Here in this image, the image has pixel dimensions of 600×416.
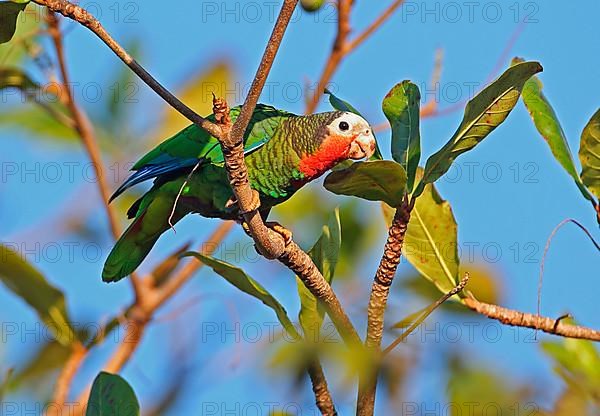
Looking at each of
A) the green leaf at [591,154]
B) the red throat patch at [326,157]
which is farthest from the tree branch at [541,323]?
the red throat patch at [326,157]

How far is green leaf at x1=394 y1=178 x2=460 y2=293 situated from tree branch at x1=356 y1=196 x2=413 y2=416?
37cm

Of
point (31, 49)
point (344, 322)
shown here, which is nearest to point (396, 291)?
point (344, 322)

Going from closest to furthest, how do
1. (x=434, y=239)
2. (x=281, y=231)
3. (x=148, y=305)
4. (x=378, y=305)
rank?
(x=378, y=305) < (x=434, y=239) < (x=281, y=231) < (x=148, y=305)

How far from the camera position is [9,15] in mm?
1604

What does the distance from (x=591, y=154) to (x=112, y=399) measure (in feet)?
3.68

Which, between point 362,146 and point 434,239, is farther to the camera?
point 362,146

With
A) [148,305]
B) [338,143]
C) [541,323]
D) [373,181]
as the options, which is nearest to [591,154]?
[541,323]

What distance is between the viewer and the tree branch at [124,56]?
1.38m

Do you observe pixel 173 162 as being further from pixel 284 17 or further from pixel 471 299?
pixel 284 17

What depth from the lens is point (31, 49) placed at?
295 centimetres

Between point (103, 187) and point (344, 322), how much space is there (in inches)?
57.8

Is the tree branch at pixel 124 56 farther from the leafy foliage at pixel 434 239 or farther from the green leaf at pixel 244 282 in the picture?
the leafy foliage at pixel 434 239

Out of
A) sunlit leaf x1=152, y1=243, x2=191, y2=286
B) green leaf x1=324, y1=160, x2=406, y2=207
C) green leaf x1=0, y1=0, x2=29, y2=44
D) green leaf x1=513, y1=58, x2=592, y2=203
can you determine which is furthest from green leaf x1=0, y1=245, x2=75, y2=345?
green leaf x1=513, y1=58, x2=592, y2=203

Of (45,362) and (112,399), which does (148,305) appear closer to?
(45,362)
